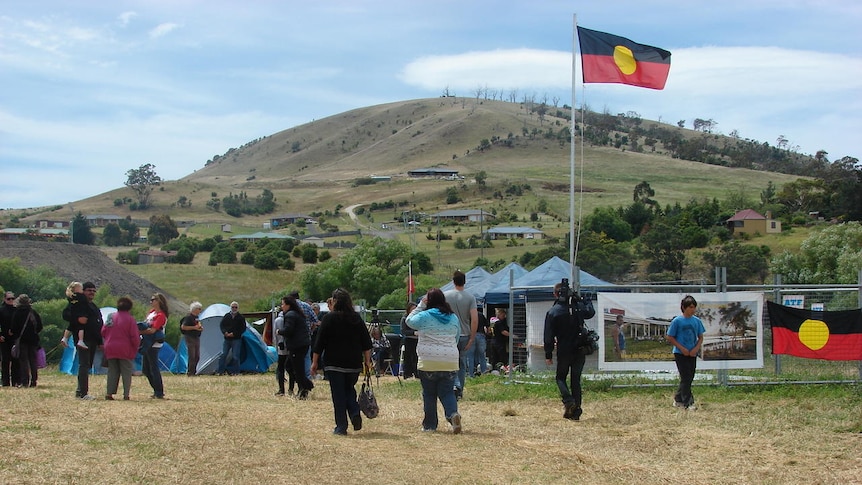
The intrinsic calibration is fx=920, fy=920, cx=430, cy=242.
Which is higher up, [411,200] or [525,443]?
[411,200]

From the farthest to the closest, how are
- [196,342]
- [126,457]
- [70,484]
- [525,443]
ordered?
[196,342] < [525,443] < [126,457] < [70,484]

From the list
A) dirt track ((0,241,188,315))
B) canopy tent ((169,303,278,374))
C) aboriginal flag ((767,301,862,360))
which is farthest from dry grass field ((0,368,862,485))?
dirt track ((0,241,188,315))

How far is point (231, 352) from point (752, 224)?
64247mm

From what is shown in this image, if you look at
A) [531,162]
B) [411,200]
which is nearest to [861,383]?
[411,200]

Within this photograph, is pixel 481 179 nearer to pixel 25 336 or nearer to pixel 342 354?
pixel 25 336

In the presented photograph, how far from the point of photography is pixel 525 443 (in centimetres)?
936

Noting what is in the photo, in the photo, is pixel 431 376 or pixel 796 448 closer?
pixel 796 448

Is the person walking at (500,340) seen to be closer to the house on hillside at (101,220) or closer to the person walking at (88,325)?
the person walking at (88,325)

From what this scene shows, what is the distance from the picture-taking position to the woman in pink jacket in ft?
41.1

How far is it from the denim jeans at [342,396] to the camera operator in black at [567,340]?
268 centimetres

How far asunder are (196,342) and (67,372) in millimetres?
3376

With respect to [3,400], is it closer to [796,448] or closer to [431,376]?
[431,376]

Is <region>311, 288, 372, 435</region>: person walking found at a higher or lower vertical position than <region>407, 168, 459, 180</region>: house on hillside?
lower

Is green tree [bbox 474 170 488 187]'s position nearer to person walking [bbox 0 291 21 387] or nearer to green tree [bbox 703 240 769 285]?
green tree [bbox 703 240 769 285]
